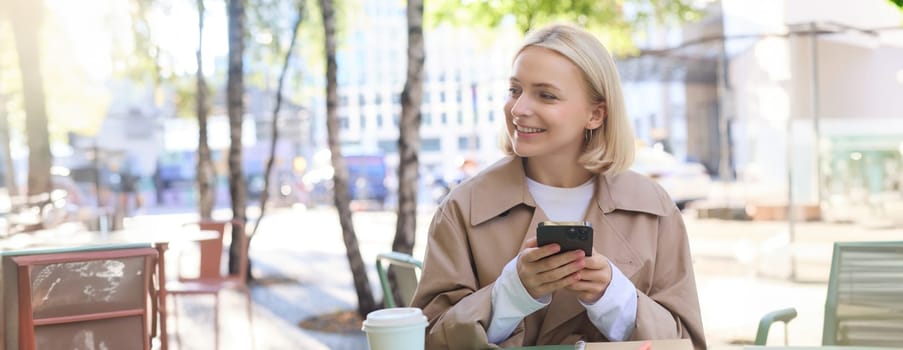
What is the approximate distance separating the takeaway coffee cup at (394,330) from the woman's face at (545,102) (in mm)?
655

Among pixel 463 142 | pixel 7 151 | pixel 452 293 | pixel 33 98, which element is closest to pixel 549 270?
pixel 452 293

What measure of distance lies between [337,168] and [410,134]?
0.82m

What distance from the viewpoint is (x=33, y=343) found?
2.99 metres

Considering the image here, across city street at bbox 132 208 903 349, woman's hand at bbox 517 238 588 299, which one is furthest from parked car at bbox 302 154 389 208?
woman's hand at bbox 517 238 588 299

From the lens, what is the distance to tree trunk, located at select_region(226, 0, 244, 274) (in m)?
9.53

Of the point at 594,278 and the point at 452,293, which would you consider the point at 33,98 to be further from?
the point at 594,278

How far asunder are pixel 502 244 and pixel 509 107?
0.27m

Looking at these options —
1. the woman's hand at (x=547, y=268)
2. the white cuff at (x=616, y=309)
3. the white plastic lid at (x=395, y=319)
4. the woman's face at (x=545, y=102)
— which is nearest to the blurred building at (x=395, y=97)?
the woman's face at (x=545, y=102)

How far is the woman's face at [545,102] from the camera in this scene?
1.96m

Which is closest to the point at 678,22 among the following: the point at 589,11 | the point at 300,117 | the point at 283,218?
the point at 589,11

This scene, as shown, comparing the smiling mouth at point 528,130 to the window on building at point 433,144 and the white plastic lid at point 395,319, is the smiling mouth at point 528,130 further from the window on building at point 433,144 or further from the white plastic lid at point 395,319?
the window on building at point 433,144

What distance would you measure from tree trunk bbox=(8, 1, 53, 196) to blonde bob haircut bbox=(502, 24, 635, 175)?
10311mm

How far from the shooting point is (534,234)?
78.5 inches

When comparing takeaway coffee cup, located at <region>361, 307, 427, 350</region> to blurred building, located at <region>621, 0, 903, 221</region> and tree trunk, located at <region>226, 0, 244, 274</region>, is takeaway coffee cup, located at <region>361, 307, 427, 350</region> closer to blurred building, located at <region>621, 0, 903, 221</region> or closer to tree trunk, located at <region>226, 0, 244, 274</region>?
blurred building, located at <region>621, 0, 903, 221</region>
